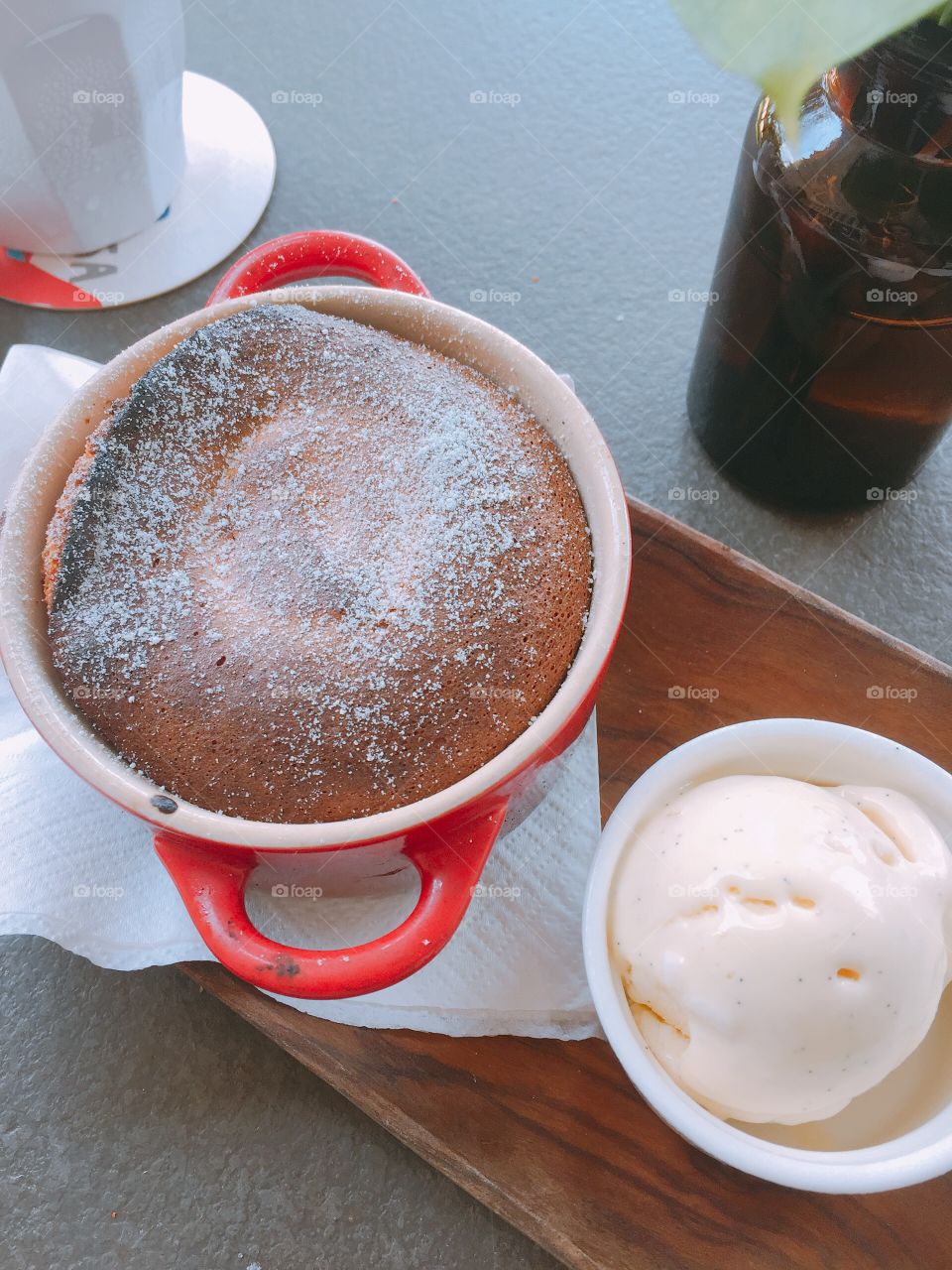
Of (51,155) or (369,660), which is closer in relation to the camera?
(369,660)

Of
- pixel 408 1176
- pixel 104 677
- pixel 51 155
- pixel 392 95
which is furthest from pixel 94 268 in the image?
pixel 408 1176

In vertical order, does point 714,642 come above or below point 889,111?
below

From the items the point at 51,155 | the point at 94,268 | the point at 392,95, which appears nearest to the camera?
the point at 51,155

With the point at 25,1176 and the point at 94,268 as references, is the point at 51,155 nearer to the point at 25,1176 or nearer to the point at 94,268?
the point at 94,268

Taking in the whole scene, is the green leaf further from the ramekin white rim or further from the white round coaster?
the white round coaster

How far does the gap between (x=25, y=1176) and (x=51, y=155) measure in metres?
0.77

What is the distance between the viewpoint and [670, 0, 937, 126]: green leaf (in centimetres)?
37

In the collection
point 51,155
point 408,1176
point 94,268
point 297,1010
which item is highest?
point 51,155

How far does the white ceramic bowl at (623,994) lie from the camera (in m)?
0.54

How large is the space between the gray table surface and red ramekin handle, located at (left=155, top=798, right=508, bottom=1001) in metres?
0.18

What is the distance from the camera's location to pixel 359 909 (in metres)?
0.66

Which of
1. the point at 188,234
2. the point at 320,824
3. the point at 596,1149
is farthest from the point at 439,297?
the point at 596,1149

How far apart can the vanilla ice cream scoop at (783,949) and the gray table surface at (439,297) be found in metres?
0.21

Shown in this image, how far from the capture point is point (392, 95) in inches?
44.6
